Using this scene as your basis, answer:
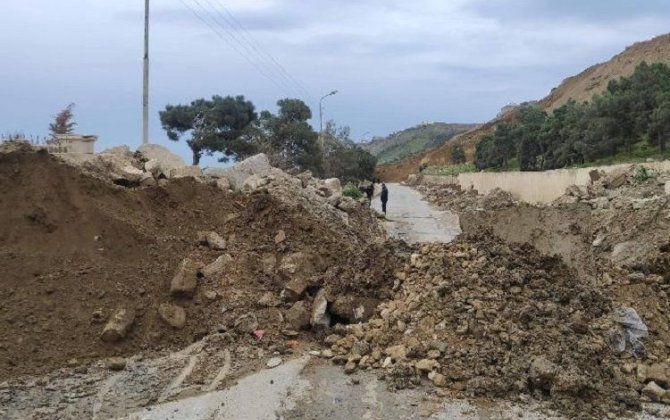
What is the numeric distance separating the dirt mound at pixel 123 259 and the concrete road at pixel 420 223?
748 centimetres

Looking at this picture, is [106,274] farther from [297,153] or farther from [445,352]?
[297,153]

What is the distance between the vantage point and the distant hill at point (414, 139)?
380 ft

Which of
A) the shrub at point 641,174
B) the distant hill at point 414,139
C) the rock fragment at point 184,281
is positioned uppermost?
the distant hill at point 414,139

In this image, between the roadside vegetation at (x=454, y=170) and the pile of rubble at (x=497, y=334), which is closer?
the pile of rubble at (x=497, y=334)

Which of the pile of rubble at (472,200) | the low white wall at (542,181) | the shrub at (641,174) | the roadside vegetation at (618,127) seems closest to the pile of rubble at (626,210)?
the shrub at (641,174)

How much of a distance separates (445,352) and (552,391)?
1.22 meters

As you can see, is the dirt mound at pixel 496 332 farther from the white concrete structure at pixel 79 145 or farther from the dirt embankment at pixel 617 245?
the white concrete structure at pixel 79 145

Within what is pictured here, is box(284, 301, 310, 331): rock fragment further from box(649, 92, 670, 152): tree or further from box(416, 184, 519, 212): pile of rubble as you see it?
box(649, 92, 670, 152): tree

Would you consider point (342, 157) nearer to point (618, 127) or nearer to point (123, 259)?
point (618, 127)

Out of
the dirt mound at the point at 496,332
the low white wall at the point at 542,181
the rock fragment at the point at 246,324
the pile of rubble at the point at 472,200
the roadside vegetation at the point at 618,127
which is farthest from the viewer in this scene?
the roadside vegetation at the point at 618,127

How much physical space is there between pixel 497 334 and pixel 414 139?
379ft

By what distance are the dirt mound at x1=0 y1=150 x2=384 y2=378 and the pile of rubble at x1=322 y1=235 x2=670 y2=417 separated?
1.38 metres

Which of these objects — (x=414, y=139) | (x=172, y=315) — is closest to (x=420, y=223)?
(x=172, y=315)

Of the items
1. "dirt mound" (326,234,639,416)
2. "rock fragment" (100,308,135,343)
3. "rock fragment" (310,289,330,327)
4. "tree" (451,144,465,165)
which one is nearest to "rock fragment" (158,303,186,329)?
"rock fragment" (100,308,135,343)
